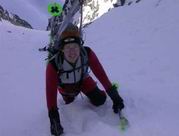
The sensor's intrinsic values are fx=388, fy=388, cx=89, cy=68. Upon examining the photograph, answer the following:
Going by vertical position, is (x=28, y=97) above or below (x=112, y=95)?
below

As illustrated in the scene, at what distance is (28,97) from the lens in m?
11.7

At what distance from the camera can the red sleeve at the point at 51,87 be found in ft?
22.3

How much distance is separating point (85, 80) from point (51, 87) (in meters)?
0.95

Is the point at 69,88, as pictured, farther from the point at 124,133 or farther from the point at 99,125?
the point at 124,133

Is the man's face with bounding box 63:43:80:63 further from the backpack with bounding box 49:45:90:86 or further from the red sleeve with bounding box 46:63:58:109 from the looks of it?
the red sleeve with bounding box 46:63:58:109

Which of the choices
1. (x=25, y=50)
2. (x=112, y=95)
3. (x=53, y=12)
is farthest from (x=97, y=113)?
(x=25, y=50)

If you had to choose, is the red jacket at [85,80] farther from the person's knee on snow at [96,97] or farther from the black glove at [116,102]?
the black glove at [116,102]

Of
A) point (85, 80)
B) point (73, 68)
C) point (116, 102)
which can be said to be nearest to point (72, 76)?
point (73, 68)

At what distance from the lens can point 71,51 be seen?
680cm

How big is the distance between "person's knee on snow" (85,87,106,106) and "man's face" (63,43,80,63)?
971 millimetres

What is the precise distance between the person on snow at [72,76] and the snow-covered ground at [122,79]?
0.26 metres

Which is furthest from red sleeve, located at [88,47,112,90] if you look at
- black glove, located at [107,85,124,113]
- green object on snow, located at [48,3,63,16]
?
green object on snow, located at [48,3,63,16]

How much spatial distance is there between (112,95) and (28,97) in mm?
5090

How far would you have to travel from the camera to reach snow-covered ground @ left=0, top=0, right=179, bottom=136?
23.0 ft
